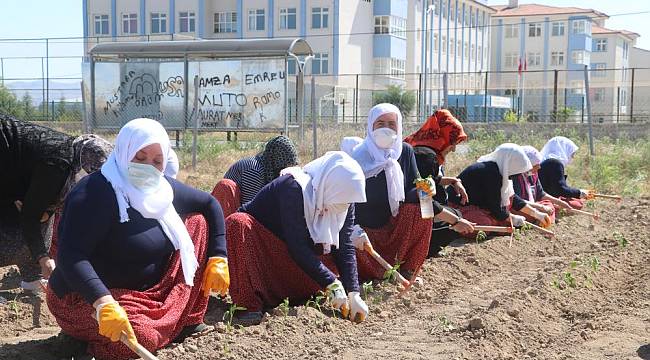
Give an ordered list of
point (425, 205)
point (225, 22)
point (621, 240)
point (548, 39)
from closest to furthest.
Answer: point (425, 205)
point (621, 240)
point (225, 22)
point (548, 39)

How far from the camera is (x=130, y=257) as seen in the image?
4145mm

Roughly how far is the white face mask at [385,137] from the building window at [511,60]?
61.2m

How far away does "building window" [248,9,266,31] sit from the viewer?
46.2 metres

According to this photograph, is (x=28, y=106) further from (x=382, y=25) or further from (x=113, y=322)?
(x=113, y=322)

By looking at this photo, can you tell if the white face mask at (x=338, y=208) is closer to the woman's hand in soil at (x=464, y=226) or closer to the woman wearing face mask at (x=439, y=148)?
the woman wearing face mask at (x=439, y=148)

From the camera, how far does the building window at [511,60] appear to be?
6569cm

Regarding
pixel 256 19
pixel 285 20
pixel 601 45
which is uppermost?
pixel 601 45

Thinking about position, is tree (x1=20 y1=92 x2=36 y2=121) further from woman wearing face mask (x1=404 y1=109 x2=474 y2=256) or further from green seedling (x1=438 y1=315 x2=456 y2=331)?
green seedling (x1=438 y1=315 x2=456 y2=331)

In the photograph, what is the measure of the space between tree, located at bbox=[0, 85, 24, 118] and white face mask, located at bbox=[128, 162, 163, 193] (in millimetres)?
22839

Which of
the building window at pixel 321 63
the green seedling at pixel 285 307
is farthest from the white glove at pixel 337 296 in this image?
the building window at pixel 321 63

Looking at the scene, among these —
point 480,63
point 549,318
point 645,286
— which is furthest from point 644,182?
point 480,63

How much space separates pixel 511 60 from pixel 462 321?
208ft

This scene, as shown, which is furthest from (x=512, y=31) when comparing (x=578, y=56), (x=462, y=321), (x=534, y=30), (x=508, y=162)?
(x=462, y=321)

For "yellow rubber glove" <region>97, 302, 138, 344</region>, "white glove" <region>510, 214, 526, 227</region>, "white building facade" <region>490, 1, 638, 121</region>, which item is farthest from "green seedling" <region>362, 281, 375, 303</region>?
"white building facade" <region>490, 1, 638, 121</region>
